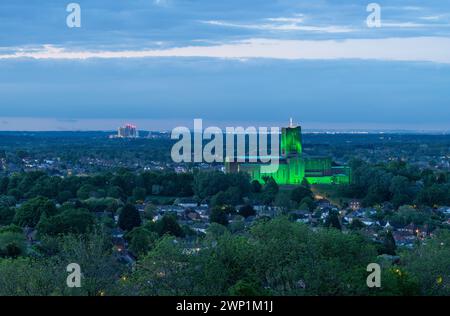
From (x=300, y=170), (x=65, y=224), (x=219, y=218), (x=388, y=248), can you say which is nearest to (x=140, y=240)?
(x=65, y=224)

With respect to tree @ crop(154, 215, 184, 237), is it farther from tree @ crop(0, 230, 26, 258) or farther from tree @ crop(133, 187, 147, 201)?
tree @ crop(133, 187, 147, 201)

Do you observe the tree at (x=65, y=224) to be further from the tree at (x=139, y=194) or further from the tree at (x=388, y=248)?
the tree at (x=139, y=194)

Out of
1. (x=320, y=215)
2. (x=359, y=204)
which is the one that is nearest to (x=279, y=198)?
(x=359, y=204)

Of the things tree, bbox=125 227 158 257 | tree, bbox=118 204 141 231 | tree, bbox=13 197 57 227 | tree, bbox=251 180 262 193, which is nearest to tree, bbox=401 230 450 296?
tree, bbox=125 227 158 257

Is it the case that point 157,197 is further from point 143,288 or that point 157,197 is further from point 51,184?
point 143,288

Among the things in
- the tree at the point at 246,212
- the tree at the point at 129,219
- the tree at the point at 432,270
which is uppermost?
the tree at the point at 432,270

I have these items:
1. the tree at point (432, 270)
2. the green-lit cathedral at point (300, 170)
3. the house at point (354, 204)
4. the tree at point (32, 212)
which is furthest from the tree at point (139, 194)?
the tree at point (432, 270)

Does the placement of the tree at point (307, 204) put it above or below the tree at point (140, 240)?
below
